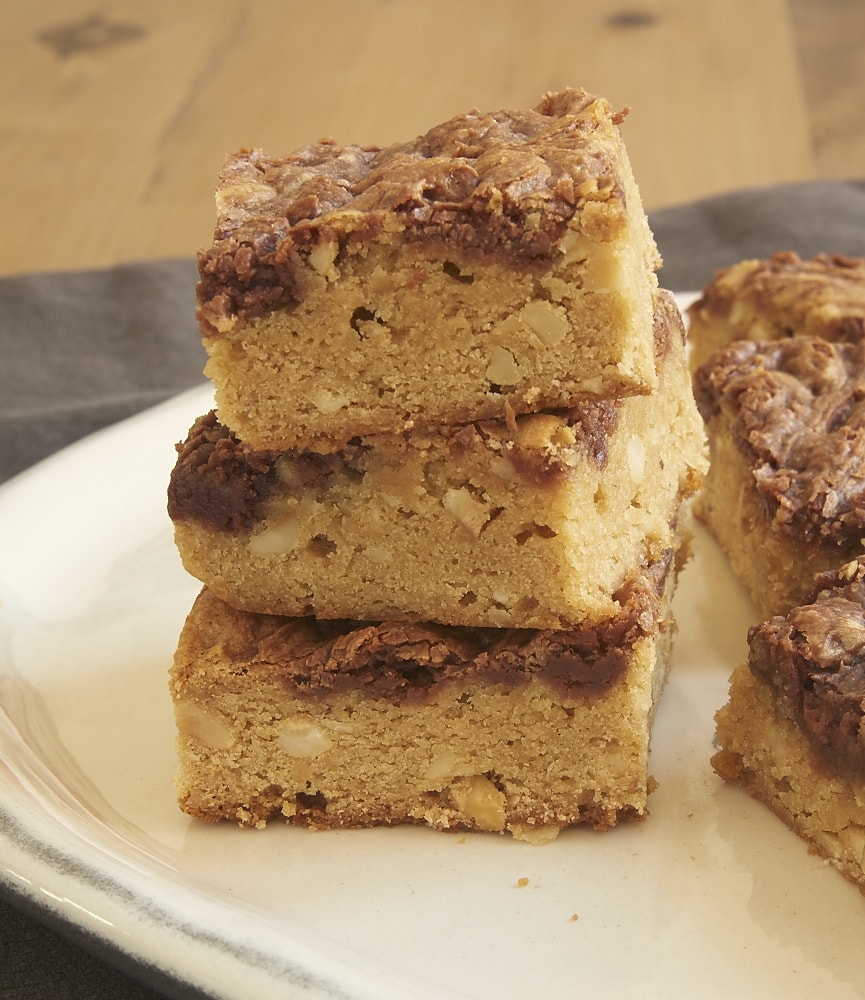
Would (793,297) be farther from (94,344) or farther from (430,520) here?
(94,344)

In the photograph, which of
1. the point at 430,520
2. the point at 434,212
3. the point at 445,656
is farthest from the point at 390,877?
the point at 434,212

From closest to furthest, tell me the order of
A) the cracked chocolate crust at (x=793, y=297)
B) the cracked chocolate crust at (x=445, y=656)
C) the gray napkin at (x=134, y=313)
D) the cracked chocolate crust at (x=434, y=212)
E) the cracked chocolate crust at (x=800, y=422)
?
the cracked chocolate crust at (x=434, y=212) < the cracked chocolate crust at (x=445, y=656) < the cracked chocolate crust at (x=800, y=422) < the cracked chocolate crust at (x=793, y=297) < the gray napkin at (x=134, y=313)

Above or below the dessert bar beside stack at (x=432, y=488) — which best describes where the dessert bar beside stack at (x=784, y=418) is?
below

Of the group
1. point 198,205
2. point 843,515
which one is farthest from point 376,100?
point 843,515

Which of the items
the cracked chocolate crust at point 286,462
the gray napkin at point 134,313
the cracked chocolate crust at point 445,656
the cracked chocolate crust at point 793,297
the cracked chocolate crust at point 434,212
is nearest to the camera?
the cracked chocolate crust at point 434,212

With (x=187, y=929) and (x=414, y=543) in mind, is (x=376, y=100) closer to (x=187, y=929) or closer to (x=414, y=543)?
(x=414, y=543)

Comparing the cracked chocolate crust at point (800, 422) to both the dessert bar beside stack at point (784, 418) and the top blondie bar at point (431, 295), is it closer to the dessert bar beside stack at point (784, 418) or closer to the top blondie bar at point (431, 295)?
the dessert bar beside stack at point (784, 418)

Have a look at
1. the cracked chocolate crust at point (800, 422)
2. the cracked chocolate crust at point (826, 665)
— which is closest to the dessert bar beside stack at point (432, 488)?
the cracked chocolate crust at point (826, 665)
